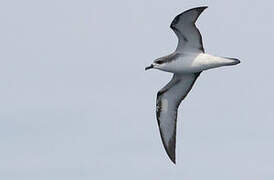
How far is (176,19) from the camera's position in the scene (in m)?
46.7

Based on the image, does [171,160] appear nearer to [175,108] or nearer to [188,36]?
[175,108]

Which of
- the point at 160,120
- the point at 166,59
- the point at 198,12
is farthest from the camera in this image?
the point at 160,120

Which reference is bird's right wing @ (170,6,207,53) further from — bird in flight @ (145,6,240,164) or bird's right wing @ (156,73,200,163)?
bird's right wing @ (156,73,200,163)

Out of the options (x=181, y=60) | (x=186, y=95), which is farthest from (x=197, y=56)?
(x=186, y=95)

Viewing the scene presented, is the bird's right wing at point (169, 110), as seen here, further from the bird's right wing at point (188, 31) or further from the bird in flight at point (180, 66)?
the bird's right wing at point (188, 31)

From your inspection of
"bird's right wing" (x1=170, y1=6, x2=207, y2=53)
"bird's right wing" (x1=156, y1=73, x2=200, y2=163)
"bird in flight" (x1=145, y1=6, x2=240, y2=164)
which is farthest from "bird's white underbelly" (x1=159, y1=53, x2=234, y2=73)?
"bird's right wing" (x1=156, y1=73, x2=200, y2=163)

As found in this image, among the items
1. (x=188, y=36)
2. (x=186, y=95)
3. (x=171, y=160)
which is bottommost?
(x=171, y=160)

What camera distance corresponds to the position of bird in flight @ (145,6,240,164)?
46.7 m

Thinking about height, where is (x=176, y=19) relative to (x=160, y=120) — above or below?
above

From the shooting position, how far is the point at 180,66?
1903 inches

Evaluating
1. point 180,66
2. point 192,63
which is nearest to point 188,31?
point 192,63

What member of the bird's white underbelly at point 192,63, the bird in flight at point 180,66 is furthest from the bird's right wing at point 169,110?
the bird's white underbelly at point 192,63

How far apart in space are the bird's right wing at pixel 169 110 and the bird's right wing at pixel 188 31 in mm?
3650

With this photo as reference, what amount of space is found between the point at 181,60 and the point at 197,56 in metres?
0.93
